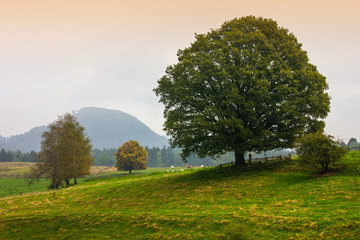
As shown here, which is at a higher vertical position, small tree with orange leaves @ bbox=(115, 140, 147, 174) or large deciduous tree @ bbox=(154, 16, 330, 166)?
large deciduous tree @ bbox=(154, 16, 330, 166)

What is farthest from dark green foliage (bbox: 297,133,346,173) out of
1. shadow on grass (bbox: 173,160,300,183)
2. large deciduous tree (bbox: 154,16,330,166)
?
shadow on grass (bbox: 173,160,300,183)

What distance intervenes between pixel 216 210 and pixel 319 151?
43.5 feet

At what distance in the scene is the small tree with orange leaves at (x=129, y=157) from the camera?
297ft

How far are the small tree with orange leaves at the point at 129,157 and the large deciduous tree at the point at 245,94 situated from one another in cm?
6104

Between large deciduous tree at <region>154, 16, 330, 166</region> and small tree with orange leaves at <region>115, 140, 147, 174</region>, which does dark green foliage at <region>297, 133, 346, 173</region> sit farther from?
small tree with orange leaves at <region>115, 140, 147, 174</region>

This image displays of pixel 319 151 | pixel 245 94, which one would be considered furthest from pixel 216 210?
pixel 245 94

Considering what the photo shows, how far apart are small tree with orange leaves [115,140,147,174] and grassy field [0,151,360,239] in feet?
192

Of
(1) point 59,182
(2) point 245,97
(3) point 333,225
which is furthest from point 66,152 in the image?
(3) point 333,225

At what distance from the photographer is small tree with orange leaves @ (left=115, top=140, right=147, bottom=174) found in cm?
9050

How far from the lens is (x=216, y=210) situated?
18828 millimetres

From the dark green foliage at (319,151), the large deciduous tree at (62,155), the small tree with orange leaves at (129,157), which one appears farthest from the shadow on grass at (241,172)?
the small tree with orange leaves at (129,157)

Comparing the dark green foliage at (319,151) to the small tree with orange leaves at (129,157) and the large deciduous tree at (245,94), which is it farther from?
the small tree with orange leaves at (129,157)

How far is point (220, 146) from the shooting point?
2981cm

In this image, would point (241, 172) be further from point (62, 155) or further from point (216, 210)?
point (62, 155)
